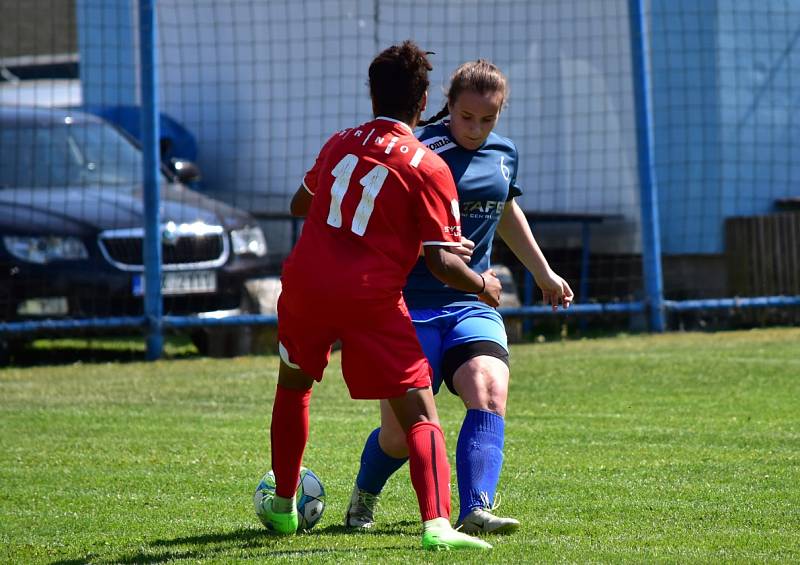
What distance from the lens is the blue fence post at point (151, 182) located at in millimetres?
10938

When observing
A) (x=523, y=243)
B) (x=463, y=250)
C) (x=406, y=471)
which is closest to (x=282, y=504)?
(x=463, y=250)

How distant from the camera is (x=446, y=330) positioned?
5.02 meters

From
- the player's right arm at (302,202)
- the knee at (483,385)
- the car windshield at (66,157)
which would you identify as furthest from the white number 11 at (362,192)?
the car windshield at (66,157)

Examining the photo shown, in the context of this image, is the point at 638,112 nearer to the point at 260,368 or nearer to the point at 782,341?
the point at 782,341

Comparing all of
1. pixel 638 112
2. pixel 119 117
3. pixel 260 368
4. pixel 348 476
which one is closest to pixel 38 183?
pixel 260 368

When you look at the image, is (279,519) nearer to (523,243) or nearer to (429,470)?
(429,470)

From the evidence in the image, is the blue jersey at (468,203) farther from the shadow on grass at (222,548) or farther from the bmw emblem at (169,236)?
the bmw emblem at (169,236)

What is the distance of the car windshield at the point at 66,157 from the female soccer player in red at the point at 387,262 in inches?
298

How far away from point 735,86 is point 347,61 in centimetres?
403

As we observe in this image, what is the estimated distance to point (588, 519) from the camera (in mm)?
5117

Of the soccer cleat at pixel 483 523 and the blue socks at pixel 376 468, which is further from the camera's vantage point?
the blue socks at pixel 376 468

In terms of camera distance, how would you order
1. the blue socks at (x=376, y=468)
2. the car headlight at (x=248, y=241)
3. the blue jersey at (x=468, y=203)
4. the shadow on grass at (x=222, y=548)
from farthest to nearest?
the car headlight at (x=248, y=241), the blue socks at (x=376, y=468), the blue jersey at (x=468, y=203), the shadow on grass at (x=222, y=548)

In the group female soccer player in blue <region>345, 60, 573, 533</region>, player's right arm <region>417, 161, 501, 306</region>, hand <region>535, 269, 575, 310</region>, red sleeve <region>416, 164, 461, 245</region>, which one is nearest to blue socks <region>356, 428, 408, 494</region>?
female soccer player in blue <region>345, 60, 573, 533</region>

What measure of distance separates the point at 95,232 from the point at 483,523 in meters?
6.93
